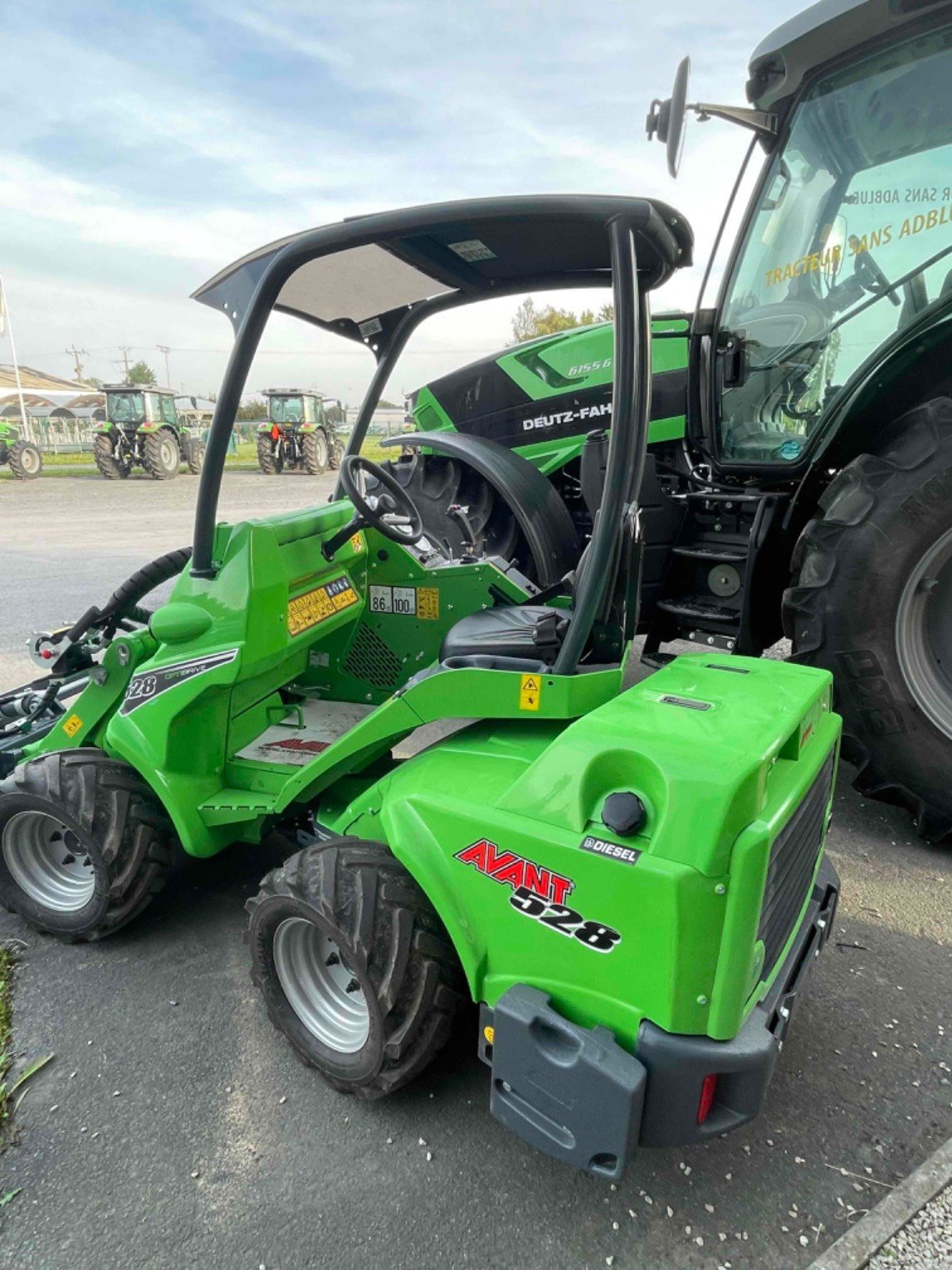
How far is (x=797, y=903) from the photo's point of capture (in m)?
1.91

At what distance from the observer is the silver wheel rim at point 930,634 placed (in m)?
2.83

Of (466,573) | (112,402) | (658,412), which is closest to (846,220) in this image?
(658,412)

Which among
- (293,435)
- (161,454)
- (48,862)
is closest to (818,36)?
(48,862)

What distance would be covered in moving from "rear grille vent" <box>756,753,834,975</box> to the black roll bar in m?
0.60

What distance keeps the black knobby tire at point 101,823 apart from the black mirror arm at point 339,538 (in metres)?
0.94

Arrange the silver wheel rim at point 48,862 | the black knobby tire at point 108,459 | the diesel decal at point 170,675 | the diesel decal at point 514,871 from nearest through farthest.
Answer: the diesel decal at point 514,871 → the diesel decal at point 170,675 → the silver wheel rim at point 48,862 → the black knobby tire at point 108,459

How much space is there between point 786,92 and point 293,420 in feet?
71.1

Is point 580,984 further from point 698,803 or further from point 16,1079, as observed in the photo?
point 16,1079

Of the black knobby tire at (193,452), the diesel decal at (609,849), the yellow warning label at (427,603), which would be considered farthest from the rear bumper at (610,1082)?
the black knobby tire at (193,452)

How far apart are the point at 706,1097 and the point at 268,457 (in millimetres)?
23200

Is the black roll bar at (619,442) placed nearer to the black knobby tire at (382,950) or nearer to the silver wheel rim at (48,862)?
the black knobby tire at (382,950)

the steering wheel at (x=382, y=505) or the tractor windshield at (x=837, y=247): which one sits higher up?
the tractor windshield at (x=837, y=247)

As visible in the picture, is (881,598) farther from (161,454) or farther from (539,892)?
(161,454)

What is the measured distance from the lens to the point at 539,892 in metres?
1.61
